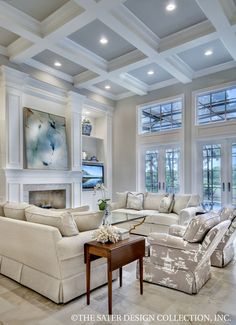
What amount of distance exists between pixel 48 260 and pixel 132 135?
553 cm

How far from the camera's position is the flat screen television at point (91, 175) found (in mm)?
7289

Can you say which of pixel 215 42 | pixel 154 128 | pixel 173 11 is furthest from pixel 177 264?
pixel 154 128

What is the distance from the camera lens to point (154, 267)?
3084 millimetres

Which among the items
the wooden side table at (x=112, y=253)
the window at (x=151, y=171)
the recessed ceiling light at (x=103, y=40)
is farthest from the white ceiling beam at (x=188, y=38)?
the wooden side table at (x=112, y=253)

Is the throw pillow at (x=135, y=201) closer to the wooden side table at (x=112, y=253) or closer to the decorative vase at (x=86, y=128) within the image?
the decorative vase at (x=86, y=128)

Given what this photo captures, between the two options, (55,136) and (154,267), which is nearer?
(154,267)

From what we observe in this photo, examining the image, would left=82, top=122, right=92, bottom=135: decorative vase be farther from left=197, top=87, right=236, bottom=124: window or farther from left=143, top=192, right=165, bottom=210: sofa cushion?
left=197, top=87, right=236, bottom=124: window

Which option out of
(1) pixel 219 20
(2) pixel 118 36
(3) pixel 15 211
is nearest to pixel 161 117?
(2) pixel 118 36

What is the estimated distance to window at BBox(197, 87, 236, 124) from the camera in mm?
5973

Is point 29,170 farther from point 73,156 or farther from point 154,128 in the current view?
point 154,128

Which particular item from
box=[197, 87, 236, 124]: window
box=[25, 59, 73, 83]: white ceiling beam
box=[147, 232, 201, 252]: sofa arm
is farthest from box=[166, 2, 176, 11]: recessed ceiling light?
box=[147, 232, 201, 252]: sofa arm

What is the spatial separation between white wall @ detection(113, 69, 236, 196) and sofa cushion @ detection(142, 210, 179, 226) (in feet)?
4.64

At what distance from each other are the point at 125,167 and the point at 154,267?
4.86m

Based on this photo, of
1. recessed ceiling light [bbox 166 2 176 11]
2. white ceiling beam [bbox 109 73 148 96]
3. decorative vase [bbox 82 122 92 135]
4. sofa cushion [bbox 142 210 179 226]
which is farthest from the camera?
decorative vase [bbox 82 122 92 135]
